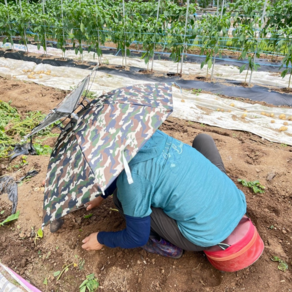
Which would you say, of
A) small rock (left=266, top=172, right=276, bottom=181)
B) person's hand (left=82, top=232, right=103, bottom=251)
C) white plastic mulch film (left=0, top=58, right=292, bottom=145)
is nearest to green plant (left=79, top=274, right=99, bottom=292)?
person's hand (left=82, top=232, right=103, bottom=251)

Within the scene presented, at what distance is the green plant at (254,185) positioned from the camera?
248 cm

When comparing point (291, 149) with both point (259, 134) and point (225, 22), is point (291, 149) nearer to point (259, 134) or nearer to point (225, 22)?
point (259, 134)

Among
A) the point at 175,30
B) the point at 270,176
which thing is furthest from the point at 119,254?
the point at 175,30

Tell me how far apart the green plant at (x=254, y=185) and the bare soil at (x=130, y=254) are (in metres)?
0.04

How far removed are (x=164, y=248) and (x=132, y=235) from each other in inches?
19.3

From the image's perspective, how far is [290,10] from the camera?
697 cm

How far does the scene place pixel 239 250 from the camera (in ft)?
5.03

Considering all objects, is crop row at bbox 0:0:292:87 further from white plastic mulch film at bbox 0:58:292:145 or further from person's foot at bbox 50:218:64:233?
person's foot at bbox 50:218:64:233

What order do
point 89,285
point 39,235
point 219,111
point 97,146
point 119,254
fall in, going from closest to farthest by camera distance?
point 97,146
point 89,285
point 119,254
point 39,235
point 219,111

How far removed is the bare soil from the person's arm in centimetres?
36

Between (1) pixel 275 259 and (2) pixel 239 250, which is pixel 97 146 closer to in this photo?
(2) pixel 239 250

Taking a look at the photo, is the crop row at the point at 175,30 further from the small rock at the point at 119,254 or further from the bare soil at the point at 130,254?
the small rock at the point at 119,254

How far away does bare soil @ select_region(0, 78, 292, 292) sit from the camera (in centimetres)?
175

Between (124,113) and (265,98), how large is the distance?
4.54 metres
